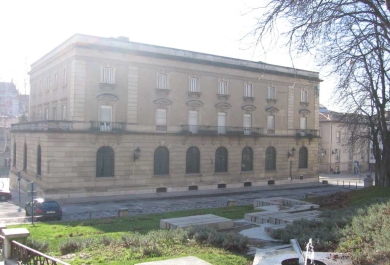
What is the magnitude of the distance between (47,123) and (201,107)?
15.9m

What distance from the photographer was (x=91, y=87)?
35.4 meters

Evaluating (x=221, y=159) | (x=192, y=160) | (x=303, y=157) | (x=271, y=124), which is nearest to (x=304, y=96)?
(x=271, y=124)

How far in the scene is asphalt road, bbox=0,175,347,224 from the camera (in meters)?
26.6

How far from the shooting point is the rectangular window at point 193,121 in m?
41.5

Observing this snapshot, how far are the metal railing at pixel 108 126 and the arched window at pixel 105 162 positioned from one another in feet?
5.40

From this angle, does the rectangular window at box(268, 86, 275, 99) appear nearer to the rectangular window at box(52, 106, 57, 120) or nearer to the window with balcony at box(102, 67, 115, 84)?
the window with balcony at box(102, 67, 115, 84)

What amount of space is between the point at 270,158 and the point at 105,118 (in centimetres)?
2130

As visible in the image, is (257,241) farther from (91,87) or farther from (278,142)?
(278,142)

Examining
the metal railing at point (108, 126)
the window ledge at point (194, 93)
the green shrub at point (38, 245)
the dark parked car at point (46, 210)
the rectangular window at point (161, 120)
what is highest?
the window ledge at point (194, 93)

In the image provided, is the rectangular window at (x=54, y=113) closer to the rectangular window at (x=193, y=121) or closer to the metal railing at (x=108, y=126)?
the metal railing at (x=108, y=126)

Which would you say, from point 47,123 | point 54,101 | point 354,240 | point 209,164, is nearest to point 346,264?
point 354,240

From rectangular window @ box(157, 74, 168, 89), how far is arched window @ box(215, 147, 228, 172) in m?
9.27

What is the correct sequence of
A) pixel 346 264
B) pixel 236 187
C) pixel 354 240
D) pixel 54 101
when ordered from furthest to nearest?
pixel 236 187 → pixel 54 101 → pixel 354 240 → pixel 346 264

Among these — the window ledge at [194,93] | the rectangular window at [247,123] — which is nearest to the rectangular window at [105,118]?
the window ledge at [194,93]
